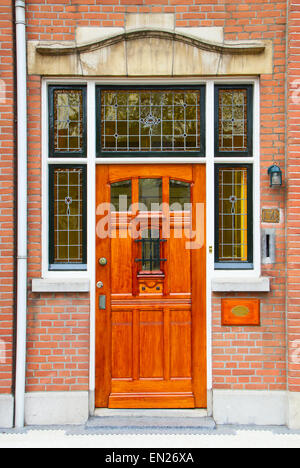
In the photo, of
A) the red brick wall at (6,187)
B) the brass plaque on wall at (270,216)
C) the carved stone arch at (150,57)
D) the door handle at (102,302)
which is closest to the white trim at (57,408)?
the red brick wall at (6,187)

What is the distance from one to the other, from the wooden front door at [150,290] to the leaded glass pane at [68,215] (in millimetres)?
211

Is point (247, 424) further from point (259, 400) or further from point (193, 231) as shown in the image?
point (193, 231)

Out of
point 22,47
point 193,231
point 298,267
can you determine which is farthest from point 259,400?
point 22,47

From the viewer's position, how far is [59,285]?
400 centimetres

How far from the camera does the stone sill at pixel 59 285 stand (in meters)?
4.00

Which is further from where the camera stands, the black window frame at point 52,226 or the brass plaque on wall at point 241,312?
the black window frame at point 52,226

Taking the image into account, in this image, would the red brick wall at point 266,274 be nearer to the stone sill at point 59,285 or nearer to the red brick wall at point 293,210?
the red brick wall at point 293,210

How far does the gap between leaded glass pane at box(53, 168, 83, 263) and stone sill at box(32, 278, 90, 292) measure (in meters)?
0.27

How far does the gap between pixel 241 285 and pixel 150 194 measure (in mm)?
1391

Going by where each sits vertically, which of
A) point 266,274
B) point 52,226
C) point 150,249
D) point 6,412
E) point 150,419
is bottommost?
point 150,419

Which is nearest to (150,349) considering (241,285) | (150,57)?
(241,285)

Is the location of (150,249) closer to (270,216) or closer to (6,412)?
(270,216)

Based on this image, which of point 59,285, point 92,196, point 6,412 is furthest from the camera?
point 92,196

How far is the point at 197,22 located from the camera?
4.02 meters
